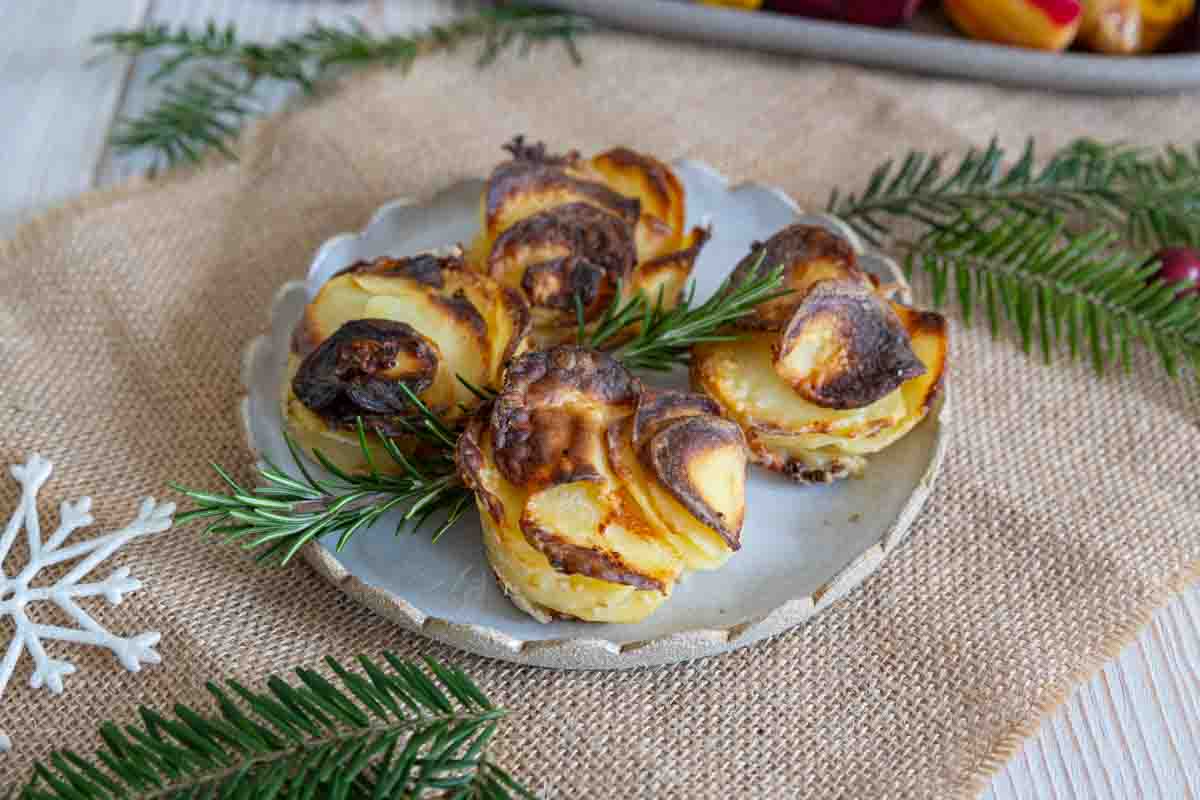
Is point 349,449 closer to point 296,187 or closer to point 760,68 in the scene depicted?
point 296,187

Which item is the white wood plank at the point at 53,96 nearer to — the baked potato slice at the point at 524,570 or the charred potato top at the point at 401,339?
the charred potato top at the point at 401,339

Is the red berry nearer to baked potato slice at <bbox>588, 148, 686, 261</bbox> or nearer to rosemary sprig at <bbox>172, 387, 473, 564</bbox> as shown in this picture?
baked potato slice at <bbox>588, 148, 686, 261</bbox>

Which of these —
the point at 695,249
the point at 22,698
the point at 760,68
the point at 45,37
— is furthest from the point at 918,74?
the point at 22,698

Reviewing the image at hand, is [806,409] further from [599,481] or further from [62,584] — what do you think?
[62,584]

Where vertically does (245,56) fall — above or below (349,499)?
above

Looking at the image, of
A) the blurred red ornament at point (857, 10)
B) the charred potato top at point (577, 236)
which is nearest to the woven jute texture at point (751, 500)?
the blurred red ornament at point (857, 10)

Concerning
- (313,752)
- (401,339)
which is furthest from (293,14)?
(313,752)
